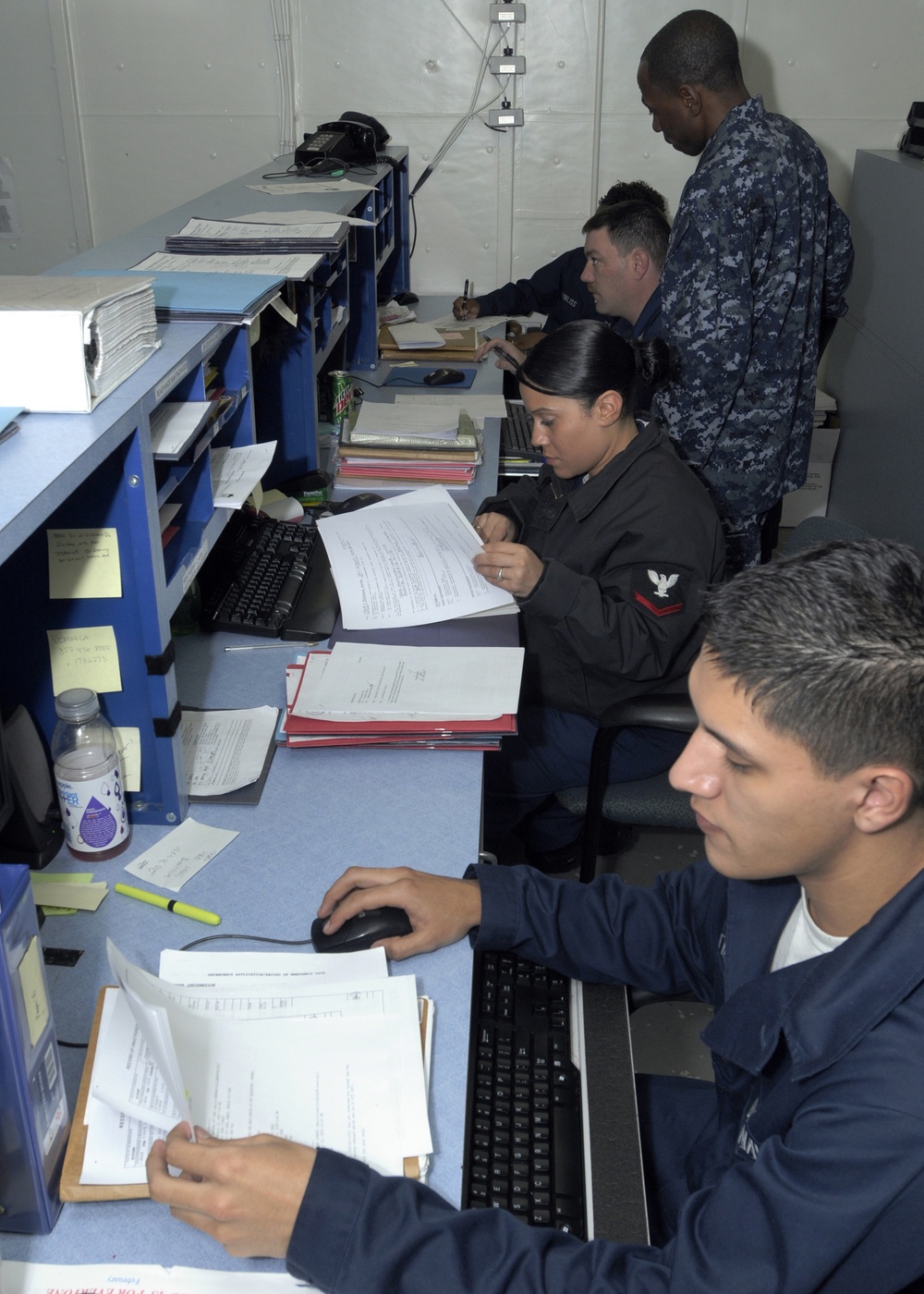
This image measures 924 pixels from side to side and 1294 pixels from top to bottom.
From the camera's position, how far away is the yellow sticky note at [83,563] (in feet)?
3.47

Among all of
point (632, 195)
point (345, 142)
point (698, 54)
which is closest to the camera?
point (698, 54)

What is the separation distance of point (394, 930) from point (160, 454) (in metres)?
0.55

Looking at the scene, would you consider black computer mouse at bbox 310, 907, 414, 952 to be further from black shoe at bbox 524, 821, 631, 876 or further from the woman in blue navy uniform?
black shoe at bbox 524, 821, 631, 876

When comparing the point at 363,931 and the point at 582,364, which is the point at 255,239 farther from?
the point at 363,931

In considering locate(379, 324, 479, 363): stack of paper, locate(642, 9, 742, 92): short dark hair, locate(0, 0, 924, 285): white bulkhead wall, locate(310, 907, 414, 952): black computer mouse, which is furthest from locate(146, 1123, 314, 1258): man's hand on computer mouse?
locate(0, 0, 924, 285): white bulkhead wall

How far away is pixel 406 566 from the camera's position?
1756 millimetres

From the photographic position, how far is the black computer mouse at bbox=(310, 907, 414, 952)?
101 centimetres

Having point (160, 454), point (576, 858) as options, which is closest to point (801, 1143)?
point (160, 454)

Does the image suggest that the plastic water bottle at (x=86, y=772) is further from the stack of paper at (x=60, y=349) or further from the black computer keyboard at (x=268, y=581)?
the black computer keyboard at (x=268, y=581)

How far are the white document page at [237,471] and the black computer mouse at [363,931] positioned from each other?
607 millimetres

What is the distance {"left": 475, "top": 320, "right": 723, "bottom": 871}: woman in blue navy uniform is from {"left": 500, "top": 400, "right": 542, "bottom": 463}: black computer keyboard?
1.61 feet

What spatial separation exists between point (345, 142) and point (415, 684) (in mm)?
2322

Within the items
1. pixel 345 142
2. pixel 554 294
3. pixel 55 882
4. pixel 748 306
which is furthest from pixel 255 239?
pixel 554 294

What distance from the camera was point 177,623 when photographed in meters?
1.65
